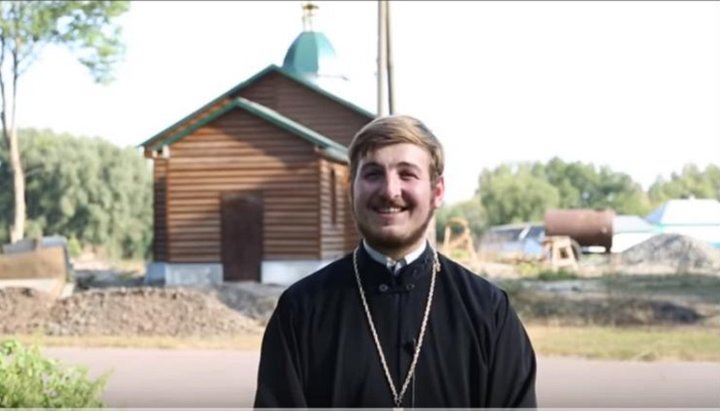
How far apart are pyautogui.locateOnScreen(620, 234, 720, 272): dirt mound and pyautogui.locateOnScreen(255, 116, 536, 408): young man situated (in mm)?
18907

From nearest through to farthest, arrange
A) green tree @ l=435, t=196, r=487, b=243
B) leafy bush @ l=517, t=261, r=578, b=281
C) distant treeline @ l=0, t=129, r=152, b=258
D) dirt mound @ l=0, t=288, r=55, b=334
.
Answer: dirt mound @ l=0, t=288, r=55, b=334 < leafy bush @ l=517, t=261, r=578, b=281 < distant treeline @ l=0, t=129, r=152, b=258 < green tree @ l=435, t=196, r=487, b=243

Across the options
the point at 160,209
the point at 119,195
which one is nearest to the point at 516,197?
the point at 119,195

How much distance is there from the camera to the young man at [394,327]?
82.5 inches

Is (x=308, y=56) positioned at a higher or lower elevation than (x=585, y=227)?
higher

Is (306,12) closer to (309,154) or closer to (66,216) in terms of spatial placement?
(309,154)

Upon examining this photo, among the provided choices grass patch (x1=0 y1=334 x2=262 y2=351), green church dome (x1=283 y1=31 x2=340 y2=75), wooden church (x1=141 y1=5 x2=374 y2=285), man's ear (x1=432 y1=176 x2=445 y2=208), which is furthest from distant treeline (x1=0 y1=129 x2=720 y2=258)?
man's ear (x1=432 y1=176 x2=445 y2=208)

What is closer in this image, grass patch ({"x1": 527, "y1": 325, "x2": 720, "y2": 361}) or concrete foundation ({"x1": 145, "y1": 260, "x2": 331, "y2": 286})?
grass patch ({"x1": 527, "y1": 325, "x2": 720, "y2": 361})

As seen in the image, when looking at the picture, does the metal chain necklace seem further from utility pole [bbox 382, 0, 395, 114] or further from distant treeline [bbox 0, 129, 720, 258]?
distant treeline [bbox 0, 129, 720, 258]

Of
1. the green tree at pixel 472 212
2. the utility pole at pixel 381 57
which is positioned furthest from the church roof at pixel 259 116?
the green tree at pixel 472 212

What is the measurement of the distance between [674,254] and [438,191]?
22135 mm

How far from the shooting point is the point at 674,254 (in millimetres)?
23125

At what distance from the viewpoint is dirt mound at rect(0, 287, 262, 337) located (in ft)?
47.2

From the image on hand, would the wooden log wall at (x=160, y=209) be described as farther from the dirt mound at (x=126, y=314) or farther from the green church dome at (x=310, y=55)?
the green church dome at (x=310, y=55)

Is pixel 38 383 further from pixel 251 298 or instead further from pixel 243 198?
pixel 243 198
